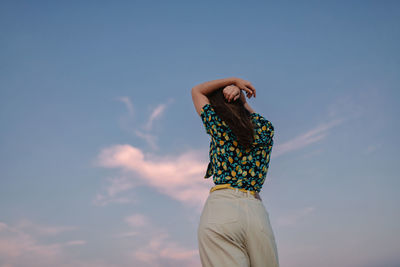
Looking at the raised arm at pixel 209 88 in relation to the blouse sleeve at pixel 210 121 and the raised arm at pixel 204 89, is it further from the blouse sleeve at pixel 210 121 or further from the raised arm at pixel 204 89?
the blouse sleeve at pixel 210 121

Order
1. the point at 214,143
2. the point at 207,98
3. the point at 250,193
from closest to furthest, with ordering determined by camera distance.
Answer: the point at 250,193, the point at 214,143, the point at 207,98

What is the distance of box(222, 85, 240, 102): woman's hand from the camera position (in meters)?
3.08

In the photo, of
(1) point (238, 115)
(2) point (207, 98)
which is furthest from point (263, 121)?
(2) point (207, 98)

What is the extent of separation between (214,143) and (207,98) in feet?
1.44

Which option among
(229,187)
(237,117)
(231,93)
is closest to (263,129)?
(237,117)

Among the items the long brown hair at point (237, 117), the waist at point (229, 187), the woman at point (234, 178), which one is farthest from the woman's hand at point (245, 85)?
the waist at point (229, 187)

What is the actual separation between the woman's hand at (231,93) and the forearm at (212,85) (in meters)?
0.16

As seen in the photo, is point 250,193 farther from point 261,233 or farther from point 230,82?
point 230,82

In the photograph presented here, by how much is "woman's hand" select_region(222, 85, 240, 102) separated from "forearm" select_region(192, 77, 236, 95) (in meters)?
0.16

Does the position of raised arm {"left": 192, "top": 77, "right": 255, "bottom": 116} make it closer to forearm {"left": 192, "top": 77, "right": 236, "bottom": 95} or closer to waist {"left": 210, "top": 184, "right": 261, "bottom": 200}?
A: forearm {"left": 192, "top": 77, "right": 236, "bottom": 95}

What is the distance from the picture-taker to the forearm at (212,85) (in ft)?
10.7

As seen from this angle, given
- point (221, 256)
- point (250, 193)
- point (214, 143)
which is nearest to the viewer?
point (221, 256)

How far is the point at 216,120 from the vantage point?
10.1 ft

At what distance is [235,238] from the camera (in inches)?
108
